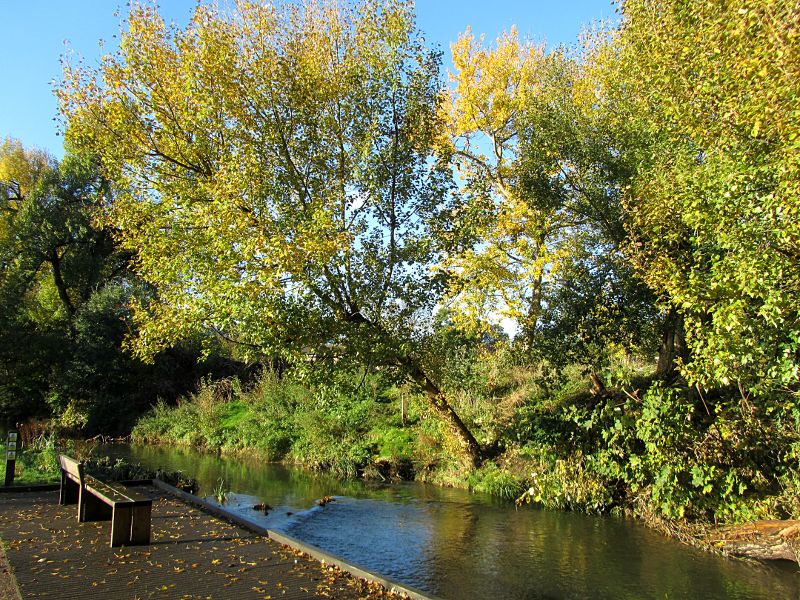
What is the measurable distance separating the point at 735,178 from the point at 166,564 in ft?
26.2

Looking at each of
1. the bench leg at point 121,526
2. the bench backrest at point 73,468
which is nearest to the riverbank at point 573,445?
the bench backrest at point 73,468

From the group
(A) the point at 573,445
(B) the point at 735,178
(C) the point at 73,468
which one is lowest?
(C) the point at 73,468

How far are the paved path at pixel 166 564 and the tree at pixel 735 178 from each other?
5662 mm

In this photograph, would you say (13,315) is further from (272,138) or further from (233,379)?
(272,138)

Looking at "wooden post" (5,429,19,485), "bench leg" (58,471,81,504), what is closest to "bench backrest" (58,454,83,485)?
"bench leg" (58,471,81,504)

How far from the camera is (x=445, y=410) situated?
47.5 feet

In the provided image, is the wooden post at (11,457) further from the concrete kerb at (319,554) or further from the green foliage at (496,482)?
the green foliage at (496,482)

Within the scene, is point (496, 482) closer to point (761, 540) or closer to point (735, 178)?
point (761, 540)

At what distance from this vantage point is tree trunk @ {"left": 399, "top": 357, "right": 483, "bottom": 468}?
13.5 metres

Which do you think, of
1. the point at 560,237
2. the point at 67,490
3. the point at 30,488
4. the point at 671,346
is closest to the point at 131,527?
the point at 67,490

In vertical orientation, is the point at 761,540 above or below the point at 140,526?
below

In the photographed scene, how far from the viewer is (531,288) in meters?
16.2

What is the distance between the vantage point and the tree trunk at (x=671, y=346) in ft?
39.8

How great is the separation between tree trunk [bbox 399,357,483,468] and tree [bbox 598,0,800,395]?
5.59 meters
